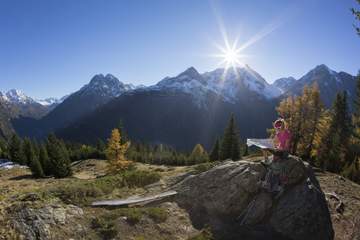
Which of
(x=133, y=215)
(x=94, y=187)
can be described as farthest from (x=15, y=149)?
(x=133, y=215)

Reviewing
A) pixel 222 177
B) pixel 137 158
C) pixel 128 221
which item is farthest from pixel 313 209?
pixel 137 158

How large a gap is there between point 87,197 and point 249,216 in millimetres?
9805

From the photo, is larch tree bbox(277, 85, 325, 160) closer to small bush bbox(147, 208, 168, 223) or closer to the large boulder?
the large boulder

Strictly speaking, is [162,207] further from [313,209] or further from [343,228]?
[343,228]

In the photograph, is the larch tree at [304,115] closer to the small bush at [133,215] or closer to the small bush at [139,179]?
the small bush at [139,179]

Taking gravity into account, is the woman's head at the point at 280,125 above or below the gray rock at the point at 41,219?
above

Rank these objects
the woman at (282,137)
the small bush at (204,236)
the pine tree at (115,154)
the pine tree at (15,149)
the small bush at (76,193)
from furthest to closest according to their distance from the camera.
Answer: the pine tree at (15,149) → the pine tree at (115,154) → the woman at (282,137) → the small bush at (76,193) → the small bush at (204,236)

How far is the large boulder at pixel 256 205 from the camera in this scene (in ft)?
47.3

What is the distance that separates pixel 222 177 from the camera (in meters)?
18.3

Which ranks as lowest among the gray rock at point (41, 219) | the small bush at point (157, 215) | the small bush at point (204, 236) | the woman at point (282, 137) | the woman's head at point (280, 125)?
the small bush at point (204, 236)

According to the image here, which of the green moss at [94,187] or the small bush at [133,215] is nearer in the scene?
the small bush at [133,215]

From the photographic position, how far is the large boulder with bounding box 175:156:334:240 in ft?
47.3

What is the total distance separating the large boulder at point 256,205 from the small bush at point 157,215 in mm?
1822

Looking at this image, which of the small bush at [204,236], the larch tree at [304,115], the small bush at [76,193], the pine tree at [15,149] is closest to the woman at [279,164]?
the small bush at [204,236]
